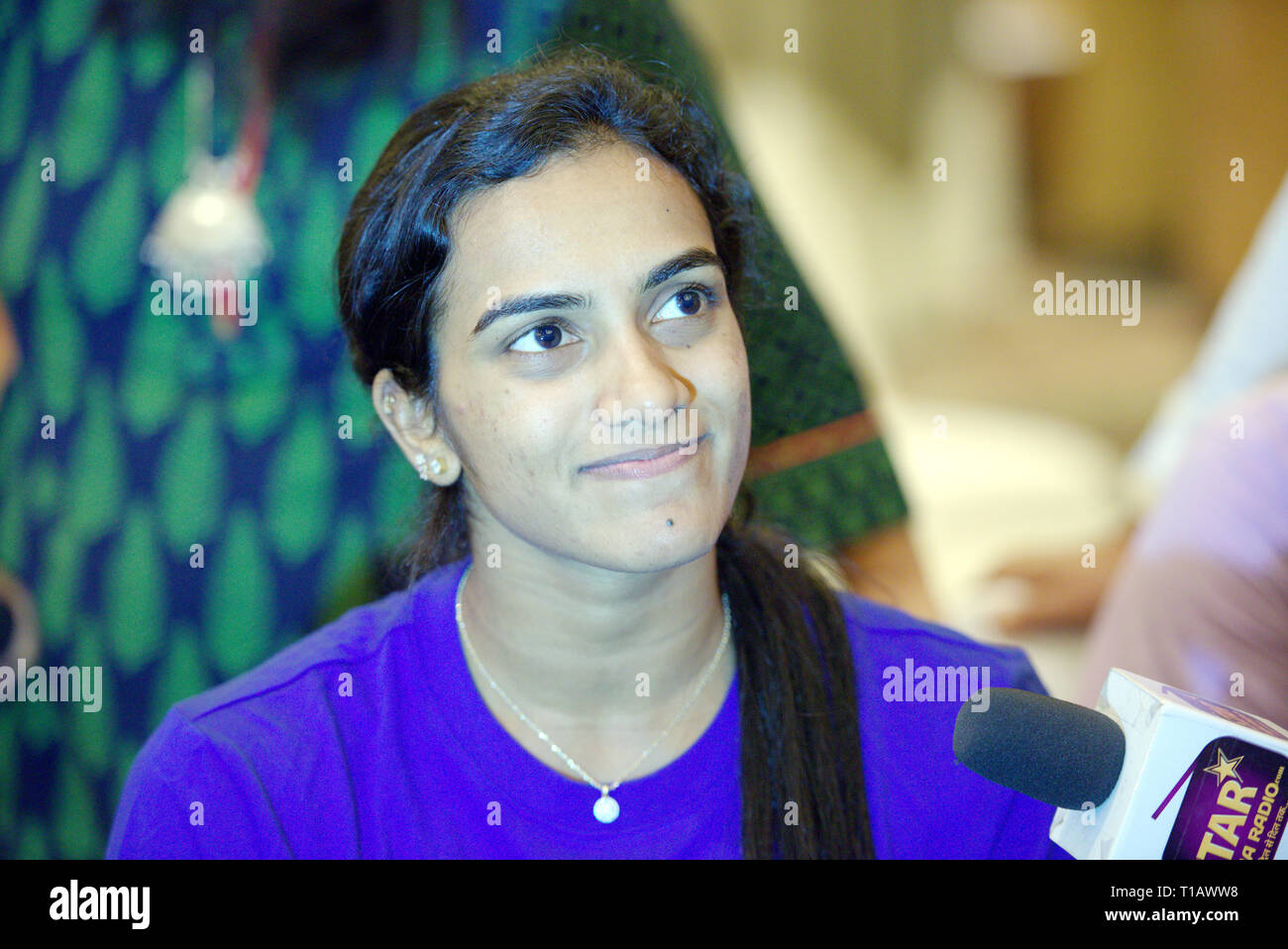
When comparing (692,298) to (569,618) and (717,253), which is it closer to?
(717,253)

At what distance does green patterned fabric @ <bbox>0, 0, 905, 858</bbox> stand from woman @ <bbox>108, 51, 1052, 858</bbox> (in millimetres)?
360

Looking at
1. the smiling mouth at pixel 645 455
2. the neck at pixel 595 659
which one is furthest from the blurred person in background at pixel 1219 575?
the smiling mouth at pixel 645 455

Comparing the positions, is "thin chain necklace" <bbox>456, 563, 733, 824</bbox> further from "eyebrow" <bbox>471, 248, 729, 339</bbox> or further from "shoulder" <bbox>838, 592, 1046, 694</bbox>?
"eyebrow" <bbox>471, 248, 729, 339</bbox>

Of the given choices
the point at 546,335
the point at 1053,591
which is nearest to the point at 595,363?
the point at 546,335

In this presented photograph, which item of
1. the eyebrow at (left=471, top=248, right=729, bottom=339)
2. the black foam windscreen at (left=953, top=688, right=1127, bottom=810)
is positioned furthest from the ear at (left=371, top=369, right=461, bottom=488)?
the black foam windscreen at (left=953, top=688, right=1127, bottom=810)

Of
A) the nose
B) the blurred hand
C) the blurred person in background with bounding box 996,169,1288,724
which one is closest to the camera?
the nose

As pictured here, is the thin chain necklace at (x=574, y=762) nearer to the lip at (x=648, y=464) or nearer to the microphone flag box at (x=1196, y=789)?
the lip at (x=648, y=464)

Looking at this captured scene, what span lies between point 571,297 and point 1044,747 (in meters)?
0.39

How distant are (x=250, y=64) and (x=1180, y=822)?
1163 millimetres

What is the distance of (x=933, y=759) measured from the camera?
85cm

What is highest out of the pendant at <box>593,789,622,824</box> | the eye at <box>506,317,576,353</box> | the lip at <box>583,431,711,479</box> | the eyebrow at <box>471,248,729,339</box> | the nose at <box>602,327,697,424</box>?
the eyebrow at <box>471,248,729,339</box>

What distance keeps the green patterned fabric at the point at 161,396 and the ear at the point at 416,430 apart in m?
0.33

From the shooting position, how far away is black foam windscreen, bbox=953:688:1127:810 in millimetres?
615
